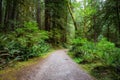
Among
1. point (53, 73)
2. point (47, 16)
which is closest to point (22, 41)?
point (53, 73)

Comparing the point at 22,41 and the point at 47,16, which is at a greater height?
the point at 47,16

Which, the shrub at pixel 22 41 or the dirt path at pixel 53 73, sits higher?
the shrub at pixel 22 41

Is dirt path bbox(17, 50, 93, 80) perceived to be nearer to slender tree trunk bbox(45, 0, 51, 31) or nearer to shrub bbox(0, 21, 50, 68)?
shrub bbox(0, 21, 50, 68)

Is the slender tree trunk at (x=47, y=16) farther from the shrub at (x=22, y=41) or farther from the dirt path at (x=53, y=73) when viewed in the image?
the dirt path at (x=53, y=73)

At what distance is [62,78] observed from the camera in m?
6.12

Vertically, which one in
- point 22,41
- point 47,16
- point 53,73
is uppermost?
point 47,16

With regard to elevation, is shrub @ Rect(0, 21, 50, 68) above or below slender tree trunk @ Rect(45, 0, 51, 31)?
below

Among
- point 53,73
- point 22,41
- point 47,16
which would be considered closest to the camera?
point 53,73

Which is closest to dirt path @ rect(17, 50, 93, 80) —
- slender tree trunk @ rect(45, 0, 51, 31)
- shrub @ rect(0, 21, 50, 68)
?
shrub @ rect(0, 21, 50, 68)

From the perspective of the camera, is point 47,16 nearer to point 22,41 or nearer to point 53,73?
point 22,41

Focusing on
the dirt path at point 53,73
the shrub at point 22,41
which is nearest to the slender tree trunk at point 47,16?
the shrub at point 22,41

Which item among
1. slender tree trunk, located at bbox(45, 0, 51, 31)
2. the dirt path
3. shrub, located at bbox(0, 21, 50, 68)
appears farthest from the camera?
slender tree trunk, located at bbox(45, 0, 51, 31)

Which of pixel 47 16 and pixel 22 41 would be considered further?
pixel 47 16

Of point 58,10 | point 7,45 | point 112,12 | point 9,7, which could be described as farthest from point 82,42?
point 58,10
